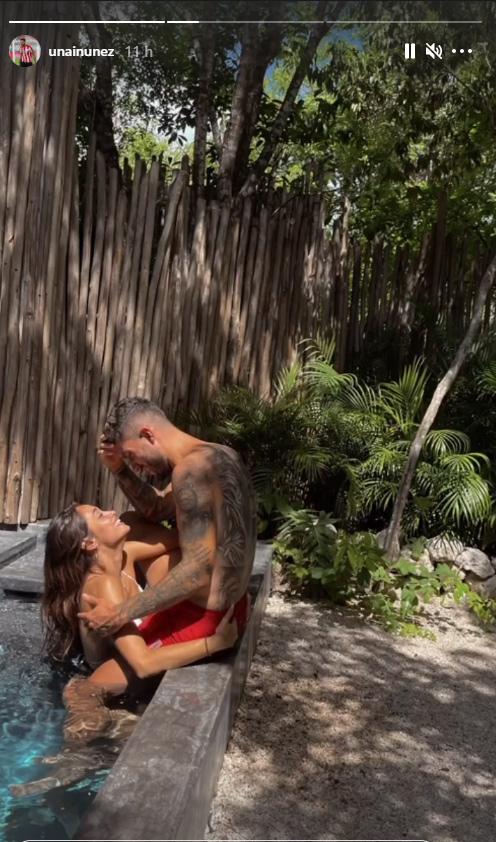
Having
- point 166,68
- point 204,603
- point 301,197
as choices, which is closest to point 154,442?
point 204,603

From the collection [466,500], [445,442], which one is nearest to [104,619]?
[466,500]

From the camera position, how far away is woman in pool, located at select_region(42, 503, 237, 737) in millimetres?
3182

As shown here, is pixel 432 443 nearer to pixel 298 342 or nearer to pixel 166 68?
pixel 298 342

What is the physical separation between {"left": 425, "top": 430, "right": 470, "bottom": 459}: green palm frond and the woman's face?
9.95 feet

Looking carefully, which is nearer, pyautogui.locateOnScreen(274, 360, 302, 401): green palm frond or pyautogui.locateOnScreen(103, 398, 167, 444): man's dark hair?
pyautogui.locateOnScreen(103, 398, 167, 444): man's dark hair

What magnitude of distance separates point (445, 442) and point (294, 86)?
11.0ft

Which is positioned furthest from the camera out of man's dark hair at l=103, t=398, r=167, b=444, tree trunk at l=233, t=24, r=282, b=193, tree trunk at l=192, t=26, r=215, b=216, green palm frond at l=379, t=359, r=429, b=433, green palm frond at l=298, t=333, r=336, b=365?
tree trunk at l=192, t=26, r=215, b=216

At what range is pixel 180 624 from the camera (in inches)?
130

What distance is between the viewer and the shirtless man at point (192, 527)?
10.4ft

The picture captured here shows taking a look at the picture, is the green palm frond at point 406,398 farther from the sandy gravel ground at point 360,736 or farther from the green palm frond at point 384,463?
the sandy gravel ground at point 360,736

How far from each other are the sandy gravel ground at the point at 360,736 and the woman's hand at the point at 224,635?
351 millimetres

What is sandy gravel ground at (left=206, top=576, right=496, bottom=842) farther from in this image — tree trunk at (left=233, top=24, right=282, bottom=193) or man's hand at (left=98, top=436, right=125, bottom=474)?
tree trunk at (left=233, top=24, right=282, bottom=193)

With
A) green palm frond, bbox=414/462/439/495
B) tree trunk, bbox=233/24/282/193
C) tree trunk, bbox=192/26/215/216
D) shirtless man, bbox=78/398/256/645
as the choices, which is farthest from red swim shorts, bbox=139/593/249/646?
tree trunk, bbox=233/24/282/193

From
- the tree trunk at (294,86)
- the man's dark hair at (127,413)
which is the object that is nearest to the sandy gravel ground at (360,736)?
the man's dark hair at (127,413)
